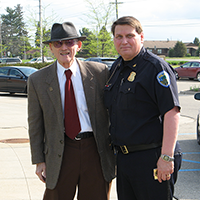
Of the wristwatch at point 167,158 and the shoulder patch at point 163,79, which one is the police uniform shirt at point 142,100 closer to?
the shoulder patch at point 163,79

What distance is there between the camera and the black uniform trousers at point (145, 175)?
7.73 feet

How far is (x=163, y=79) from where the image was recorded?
86.7 inches

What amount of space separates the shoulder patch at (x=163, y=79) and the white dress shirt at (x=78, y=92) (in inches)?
30.8

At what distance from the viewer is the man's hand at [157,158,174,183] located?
2.25 m

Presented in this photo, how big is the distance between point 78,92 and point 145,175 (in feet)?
3.15

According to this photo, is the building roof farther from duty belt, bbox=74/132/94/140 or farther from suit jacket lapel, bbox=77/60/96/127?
duty belt, bbox=74/132/94/140

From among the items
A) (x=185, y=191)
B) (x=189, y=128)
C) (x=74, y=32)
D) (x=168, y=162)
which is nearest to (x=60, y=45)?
(x=74, y=32)

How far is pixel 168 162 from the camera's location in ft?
7.36

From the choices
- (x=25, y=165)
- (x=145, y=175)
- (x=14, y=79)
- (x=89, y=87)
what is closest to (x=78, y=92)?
(x=89, y=87)

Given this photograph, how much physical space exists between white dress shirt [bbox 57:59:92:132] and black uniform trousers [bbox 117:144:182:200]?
1.51ft

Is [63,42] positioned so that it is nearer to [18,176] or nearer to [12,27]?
[18,176]

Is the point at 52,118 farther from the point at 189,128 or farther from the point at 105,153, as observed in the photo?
the point at 189,128

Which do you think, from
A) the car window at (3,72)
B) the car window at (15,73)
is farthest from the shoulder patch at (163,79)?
the car window at (3,72)

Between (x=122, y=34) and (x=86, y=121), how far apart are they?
852 millimetres
